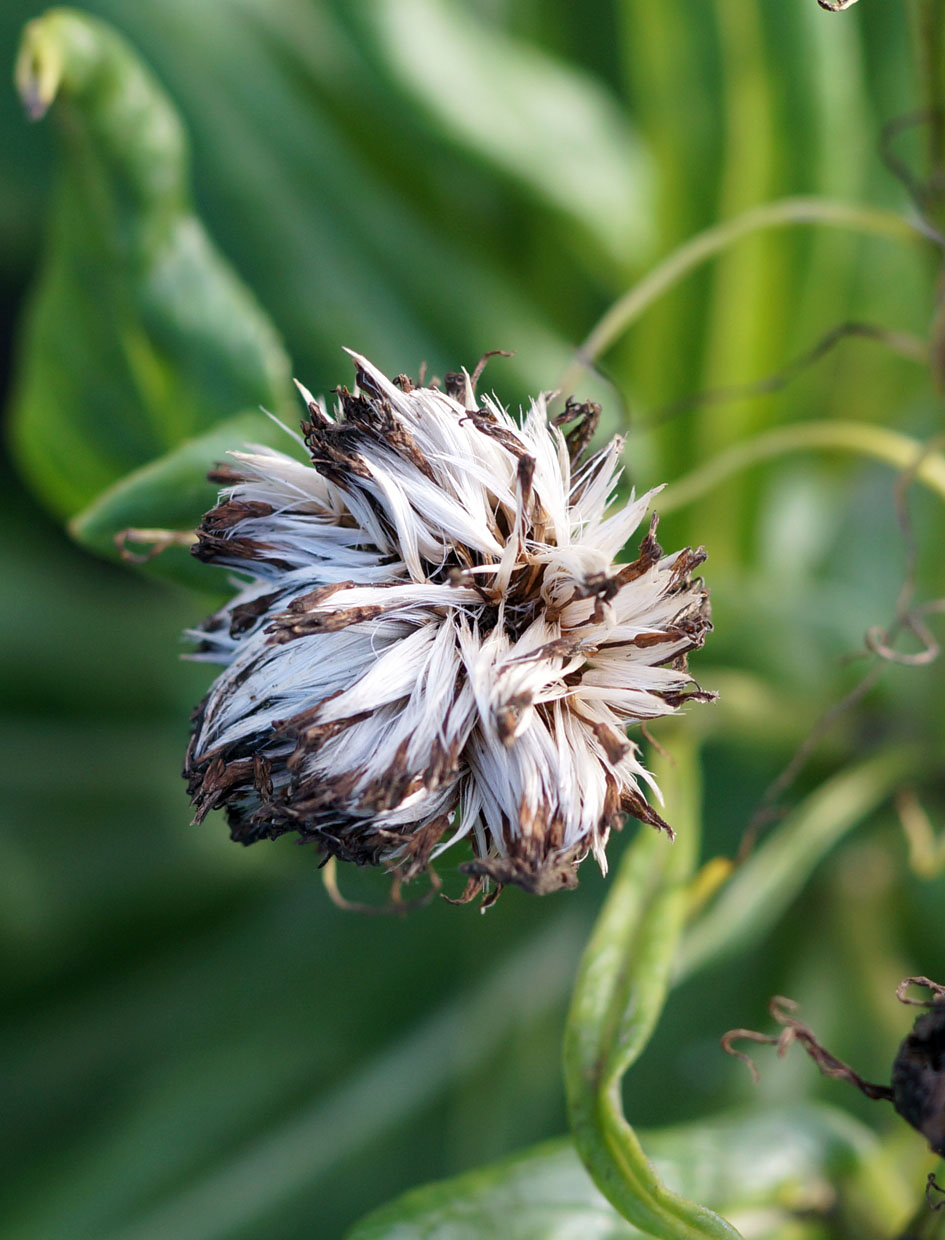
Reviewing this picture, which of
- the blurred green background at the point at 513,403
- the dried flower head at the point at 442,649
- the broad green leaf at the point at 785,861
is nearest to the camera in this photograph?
the dried flower head at the point at 442,649

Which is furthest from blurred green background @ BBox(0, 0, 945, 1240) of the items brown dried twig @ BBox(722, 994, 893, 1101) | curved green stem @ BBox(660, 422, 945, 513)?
brown dried twig @ BBox(722, 994, 893, 1101)

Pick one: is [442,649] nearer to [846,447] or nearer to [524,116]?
[846,447]

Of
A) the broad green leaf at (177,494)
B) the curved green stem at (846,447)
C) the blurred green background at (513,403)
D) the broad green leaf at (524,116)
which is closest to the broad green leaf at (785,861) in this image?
the blurred green background at (513,403)

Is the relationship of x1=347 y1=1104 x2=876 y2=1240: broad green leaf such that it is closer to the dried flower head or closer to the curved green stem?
the dried flower head

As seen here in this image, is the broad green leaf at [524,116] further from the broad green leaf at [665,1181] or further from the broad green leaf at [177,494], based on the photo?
the broad green leaf at [665,1181]

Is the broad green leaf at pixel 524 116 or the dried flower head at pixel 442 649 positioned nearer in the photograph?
the dried flower head at pixel 442 649

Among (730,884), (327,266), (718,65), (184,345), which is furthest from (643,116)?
(730,884)
